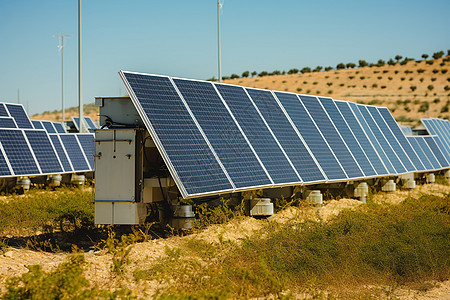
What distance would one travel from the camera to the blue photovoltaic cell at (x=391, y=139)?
21484mm

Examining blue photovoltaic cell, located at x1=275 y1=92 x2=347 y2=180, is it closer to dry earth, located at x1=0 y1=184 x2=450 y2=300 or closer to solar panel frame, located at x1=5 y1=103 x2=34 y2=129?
dry earth, located at x1=0 y1=184 x2=450 y2=300

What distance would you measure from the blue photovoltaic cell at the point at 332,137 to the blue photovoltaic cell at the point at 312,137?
15.0 inches

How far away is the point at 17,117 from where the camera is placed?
2564 centimetres

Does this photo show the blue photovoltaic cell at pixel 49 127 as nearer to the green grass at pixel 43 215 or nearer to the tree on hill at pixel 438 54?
the green grass at pixel 43 215

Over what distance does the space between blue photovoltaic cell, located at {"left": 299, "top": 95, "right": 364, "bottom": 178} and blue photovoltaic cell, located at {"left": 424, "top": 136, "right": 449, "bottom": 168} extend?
10189mm

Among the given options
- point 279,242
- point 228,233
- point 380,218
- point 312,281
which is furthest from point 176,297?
point 380,218

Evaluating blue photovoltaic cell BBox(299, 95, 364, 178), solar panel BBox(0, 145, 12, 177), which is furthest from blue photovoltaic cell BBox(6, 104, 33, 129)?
blue photovoltaic cell BBox(299, 95, 364, 178)

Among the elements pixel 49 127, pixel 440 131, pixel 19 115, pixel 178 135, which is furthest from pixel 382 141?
pixel 49 127

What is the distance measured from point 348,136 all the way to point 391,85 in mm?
65204

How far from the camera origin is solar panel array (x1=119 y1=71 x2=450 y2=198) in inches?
429

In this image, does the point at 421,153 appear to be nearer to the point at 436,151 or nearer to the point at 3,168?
the point at 436,151

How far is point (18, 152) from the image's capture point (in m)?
18.8

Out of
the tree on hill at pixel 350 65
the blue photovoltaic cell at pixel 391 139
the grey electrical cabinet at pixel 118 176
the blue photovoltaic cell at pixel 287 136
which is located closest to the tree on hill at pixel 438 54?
the tree on hill at pixel 350 65

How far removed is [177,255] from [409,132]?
2708 cm
